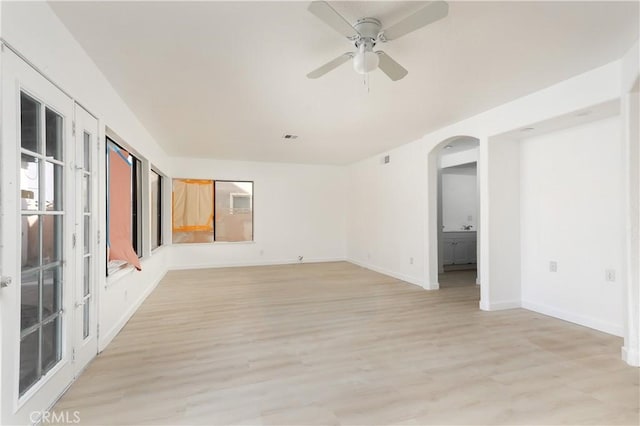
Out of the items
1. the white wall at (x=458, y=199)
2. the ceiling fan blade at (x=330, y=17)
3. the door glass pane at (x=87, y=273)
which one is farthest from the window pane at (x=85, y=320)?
the white wall at (x=458, y=199)

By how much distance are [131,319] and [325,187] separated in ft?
17.6

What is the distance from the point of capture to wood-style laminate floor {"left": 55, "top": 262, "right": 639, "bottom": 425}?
189 centimetres

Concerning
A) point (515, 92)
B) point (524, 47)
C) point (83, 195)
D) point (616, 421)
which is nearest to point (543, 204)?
point (515, 92)

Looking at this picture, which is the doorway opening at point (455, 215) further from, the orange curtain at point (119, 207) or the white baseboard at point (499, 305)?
the orange curtain at point (119, 207)

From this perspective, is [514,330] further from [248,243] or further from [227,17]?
[248,243]

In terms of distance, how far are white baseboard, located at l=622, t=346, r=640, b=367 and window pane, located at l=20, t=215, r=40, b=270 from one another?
4.42 meters

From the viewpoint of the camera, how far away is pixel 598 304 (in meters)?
3.25

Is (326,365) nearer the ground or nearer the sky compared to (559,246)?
nearer the ground

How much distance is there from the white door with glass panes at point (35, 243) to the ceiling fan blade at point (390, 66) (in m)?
2.18

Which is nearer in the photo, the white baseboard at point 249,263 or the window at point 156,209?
the window at point 156,209

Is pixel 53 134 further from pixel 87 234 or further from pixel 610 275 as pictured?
pixel 610 275

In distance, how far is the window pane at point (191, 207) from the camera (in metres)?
6.81

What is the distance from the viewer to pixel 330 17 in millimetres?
1746

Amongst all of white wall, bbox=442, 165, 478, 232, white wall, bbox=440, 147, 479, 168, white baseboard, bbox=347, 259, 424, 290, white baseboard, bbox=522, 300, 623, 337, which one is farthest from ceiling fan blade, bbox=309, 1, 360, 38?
white wall, bbox=442, 165, 478, 232
